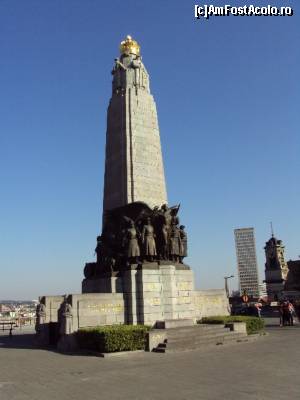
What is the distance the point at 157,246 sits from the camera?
69.6 ft

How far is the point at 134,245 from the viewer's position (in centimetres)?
2045

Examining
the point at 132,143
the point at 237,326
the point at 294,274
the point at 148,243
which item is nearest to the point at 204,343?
the point at 237,326

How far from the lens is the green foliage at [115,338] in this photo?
1541cm

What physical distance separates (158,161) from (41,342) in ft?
38.8

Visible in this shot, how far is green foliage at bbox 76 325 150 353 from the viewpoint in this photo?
15406 millimetres

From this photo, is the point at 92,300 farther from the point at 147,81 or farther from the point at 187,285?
the point at 147,81

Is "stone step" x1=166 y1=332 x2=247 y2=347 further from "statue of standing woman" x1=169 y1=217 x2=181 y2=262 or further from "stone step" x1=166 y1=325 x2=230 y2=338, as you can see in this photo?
"statue of standing woman" x1=169 y1=217 x2=181 y2=262

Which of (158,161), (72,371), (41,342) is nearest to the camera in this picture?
(72,371)

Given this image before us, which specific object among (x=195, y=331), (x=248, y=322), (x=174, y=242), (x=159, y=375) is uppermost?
(x=174, y=242)

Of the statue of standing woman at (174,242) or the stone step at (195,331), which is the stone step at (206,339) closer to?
the stone step at (195,331)

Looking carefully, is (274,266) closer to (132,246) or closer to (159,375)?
(132,246)

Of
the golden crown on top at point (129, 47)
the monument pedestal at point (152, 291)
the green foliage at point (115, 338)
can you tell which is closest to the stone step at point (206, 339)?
the green foliage at point (115, 338)

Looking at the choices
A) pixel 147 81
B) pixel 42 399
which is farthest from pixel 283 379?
pixel 147 81

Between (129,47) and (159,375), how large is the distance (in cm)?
2172
